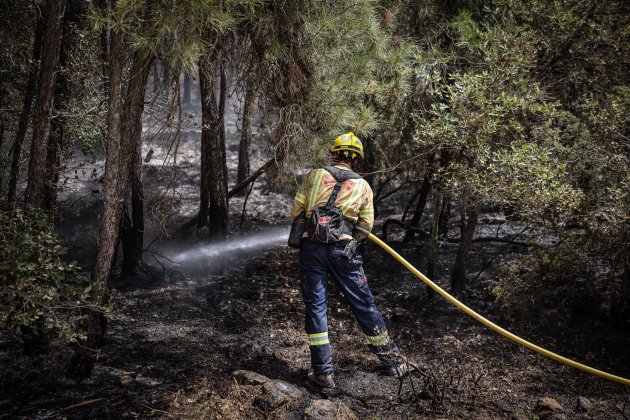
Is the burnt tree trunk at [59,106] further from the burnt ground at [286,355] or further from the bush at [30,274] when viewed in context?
the bush at [30,274]

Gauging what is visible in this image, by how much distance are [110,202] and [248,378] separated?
1.94 m

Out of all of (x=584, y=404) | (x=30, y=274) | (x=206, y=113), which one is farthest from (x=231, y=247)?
(x=584, y=404)

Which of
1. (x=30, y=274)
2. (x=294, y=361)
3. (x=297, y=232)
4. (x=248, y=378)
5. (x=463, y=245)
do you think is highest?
(x=297, y=232)

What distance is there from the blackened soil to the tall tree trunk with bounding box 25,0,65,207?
4.50ft

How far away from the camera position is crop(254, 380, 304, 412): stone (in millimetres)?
4242

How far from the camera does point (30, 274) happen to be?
145 inches

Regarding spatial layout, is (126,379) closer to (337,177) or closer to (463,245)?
(337,177)

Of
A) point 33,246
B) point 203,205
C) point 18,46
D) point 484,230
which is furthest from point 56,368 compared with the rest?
point 484,230

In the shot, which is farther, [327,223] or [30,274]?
[327,223]

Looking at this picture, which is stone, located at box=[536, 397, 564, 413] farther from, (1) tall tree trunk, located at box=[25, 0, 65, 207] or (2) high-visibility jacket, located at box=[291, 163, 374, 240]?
(1) tall tree trunk, located at box=[25, 0, 65, 207]

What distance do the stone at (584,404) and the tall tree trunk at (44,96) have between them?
200 inches

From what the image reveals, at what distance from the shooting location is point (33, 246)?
3.76 meters

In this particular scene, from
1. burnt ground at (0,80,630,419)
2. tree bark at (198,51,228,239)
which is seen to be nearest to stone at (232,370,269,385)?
burnt ground at (0,80,630,419)

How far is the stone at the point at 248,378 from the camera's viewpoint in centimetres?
460
